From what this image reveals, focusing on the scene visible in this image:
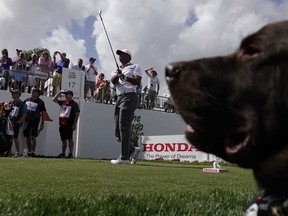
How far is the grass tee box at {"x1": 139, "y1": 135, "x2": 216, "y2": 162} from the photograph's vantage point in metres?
15.3

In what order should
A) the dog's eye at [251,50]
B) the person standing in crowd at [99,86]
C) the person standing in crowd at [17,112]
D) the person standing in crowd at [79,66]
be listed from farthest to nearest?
the person standing in crowd at [99,86]
the person standing in crowd at [79,66]
the person standing in crowd at [17,112]
the dog's eye at [251,50]

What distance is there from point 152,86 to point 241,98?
52.9 ft

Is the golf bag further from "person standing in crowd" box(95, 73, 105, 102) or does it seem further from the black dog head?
the black dog head

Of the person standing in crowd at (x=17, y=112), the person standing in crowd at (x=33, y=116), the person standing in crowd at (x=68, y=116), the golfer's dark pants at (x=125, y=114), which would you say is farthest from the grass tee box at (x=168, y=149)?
the golfer's dark pants at (x=125, y=114)

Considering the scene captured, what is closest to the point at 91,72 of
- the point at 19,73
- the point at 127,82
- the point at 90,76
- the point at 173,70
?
the point at 90,76

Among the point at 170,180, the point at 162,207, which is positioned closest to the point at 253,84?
the point at 162,207

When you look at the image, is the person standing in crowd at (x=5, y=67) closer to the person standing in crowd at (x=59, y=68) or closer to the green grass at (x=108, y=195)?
the person standing in crowd at (x=59, y=68)

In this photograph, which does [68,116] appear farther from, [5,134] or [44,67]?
[44,67]

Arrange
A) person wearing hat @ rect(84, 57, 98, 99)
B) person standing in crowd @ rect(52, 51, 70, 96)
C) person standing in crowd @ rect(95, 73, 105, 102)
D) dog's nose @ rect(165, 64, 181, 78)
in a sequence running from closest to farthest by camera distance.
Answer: dog's nose @ rect(165, 64, 181, 78), person standing in crowd @ rect(52, 51, 70, 96), person wearing hat @ rect(84, 57, 98, 99), person standing in crowd @ rect(95, 73, 105, 102)

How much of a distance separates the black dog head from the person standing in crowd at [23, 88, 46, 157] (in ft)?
36.7

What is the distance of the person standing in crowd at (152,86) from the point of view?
1755cm

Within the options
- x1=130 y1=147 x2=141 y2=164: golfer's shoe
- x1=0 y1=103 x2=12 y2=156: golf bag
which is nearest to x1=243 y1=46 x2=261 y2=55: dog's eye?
x1=130 y1=147 x2=141 y2=164: golfer's shoe

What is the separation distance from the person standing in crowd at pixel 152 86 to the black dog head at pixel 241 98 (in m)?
14.7

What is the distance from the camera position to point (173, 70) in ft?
8.13
